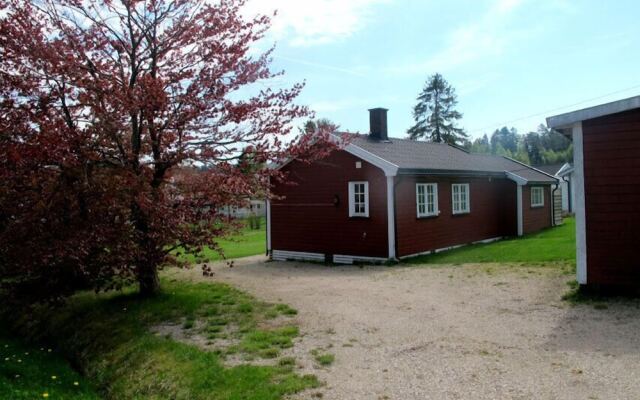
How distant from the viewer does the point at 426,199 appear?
1471 centimetres

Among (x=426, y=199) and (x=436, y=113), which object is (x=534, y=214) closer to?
(x=426, y=199)

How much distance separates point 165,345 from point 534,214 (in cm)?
1713

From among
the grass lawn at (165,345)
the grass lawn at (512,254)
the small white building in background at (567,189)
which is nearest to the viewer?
the grass lawn at (165,345)

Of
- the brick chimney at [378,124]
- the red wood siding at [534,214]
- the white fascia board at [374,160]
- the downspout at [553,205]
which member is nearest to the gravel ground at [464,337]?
the white fascia board at [374,160]

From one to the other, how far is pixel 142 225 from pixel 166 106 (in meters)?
2.04

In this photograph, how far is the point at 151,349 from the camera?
6.87 m

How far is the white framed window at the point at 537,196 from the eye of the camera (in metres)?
20.4

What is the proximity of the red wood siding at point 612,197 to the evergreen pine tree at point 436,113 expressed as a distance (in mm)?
47919

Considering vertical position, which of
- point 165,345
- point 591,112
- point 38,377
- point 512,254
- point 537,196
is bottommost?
point 38,377

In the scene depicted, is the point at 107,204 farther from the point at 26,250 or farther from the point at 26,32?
the point at 26,32

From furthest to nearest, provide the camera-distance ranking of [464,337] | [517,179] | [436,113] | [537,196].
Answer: [436,113] < [537,196] < [517,179] < [464,337]

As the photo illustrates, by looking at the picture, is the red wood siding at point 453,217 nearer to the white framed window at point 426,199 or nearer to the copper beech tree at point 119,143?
the white framed window at point 426,199

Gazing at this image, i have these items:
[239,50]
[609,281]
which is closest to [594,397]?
[609,281]

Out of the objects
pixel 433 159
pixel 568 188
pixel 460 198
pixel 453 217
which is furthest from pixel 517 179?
pixel 568 188
